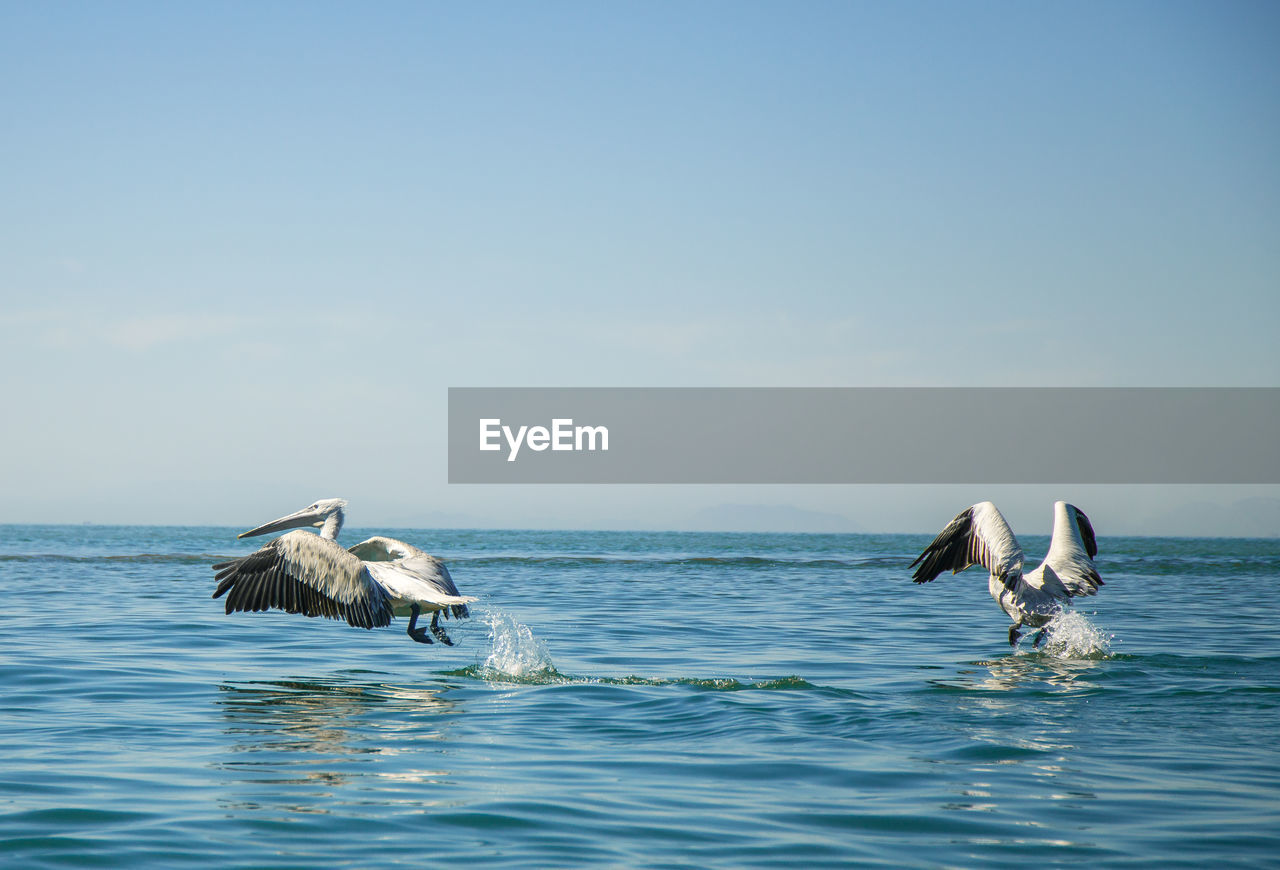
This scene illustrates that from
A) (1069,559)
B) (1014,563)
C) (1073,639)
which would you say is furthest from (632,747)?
(1069,559)

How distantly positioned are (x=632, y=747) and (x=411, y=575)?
12.2 ft

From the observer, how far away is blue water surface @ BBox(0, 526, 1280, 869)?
5.28m

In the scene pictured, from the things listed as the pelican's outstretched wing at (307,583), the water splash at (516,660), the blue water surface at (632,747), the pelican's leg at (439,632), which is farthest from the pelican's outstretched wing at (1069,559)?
the pelican's outstretched wing at (307,583)

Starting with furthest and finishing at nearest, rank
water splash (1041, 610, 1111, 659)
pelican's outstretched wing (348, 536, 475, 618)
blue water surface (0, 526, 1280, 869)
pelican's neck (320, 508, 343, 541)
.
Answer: water splash (1041, 610, 1111, 659) < pelican's neck (320, 508, 343, 541) < pelican's outstretched wing (348, 536, 475, 618) < blue water surface (0, 526, 1280, 869)

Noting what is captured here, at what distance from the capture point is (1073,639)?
1232cm

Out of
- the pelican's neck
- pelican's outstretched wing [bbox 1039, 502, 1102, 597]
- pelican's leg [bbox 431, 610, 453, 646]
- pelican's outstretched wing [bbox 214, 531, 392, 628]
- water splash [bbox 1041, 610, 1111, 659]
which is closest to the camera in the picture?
pelican's outstretched wing [bbox 214, 531, 392, 628]

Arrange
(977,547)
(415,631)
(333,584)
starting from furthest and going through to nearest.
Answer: (977,547), (415,631), (333,584)

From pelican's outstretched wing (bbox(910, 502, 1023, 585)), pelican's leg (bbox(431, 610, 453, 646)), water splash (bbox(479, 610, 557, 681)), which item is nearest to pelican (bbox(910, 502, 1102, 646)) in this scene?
pelican's outstretched wing (bbox(910, 502, 1023, 585))

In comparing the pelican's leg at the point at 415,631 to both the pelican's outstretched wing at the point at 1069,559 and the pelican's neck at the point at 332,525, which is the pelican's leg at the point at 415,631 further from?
the pelican's outstretched wing at the point at 1069,559

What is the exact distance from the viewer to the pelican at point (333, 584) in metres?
9.96

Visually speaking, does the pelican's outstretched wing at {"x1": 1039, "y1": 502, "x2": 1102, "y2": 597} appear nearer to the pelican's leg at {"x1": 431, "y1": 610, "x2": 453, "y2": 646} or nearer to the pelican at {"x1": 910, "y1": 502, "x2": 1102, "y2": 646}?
the pelican at {"x1": 910, "y1": 502, "x2": 1102, "y2": 646}

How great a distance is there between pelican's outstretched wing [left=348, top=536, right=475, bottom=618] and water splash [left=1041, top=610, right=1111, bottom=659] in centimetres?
649

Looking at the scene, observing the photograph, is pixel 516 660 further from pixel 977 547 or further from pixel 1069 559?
pixel 1069 559

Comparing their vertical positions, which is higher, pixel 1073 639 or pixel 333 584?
pixel 333 584
